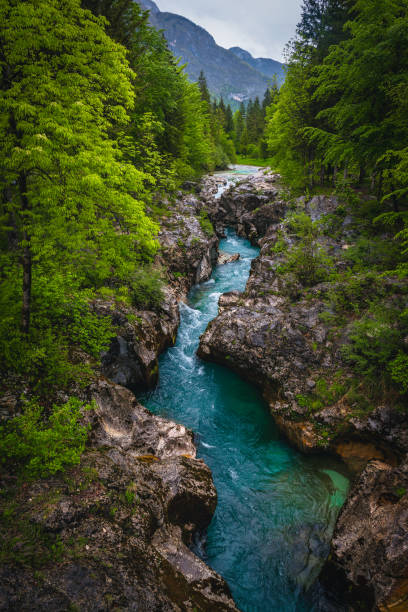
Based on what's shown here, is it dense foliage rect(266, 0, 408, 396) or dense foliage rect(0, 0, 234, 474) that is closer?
dense foliage rect(0, 0, 234, 474)

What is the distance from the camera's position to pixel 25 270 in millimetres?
6910

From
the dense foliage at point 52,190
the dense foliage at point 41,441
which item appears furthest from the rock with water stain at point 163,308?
the dense foliage at point 41,441

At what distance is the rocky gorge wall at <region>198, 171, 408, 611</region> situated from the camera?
228 inches

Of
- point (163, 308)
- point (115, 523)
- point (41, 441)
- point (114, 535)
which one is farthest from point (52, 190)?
point (163, 308)

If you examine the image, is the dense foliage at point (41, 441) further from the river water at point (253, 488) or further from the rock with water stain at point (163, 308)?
the river water at point (253, 488)

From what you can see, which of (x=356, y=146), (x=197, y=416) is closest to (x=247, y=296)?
(x=197, y=416)

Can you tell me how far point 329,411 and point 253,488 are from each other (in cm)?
357

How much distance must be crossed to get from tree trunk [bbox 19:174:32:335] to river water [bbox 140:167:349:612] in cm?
571

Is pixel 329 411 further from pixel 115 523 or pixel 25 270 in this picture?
pixel 25 270

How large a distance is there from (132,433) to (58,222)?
619cm

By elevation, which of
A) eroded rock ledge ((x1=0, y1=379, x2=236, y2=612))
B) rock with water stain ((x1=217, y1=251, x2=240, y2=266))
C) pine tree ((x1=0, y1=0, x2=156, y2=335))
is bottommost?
eroded rock ledge ((x1=0, y1=379, x2=236, y2=612))

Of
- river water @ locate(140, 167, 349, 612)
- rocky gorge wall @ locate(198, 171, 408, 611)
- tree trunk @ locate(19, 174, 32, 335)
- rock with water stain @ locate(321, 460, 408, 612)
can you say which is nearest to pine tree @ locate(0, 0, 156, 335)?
tree trunk @ locate(19, 174, 32, 335)

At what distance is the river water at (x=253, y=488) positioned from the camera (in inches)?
269

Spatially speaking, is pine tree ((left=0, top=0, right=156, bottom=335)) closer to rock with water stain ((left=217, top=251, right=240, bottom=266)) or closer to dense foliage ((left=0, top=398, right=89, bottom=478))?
dense foliage ((left=0, top=398, right=89, bottom=478))
